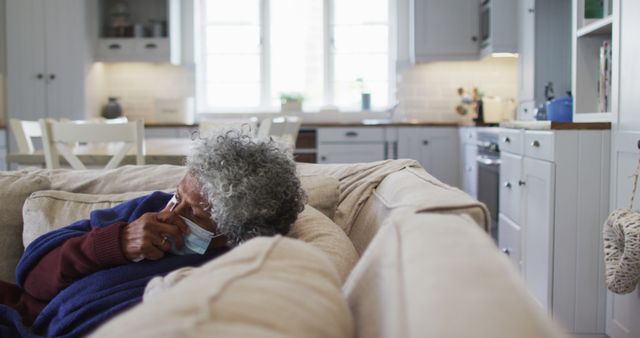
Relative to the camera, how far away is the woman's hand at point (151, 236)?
1438 millimetres

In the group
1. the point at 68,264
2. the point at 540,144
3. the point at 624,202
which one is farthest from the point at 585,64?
the point at 68,264

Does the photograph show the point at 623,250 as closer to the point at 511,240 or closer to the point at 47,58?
the point at 511,240

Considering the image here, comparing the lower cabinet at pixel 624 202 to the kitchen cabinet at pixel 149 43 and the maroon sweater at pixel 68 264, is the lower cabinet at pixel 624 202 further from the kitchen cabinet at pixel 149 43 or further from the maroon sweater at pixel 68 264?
the kitchen cabinet at pixel 149 43

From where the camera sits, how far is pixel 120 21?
21.5 feet

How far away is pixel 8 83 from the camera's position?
250 inches

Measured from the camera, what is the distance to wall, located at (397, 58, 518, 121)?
21.5ft

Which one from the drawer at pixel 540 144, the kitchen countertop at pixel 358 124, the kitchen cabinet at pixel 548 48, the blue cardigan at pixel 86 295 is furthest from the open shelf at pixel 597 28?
the kitchen countertop at pixel 358 124

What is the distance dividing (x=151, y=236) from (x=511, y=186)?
2665mm

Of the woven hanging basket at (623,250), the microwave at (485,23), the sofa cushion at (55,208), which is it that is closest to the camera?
the sofa cushion at (55,208)

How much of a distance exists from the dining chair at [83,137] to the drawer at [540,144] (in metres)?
1.71

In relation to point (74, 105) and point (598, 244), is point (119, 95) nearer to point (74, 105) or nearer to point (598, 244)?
point (74, 105)

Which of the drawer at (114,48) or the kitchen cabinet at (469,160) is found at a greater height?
the drawer at (114,48)

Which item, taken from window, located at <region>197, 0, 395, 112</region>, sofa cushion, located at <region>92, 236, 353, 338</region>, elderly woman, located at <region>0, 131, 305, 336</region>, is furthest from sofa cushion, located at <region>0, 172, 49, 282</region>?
window, located at <region>197, 0, 395, 112</region>

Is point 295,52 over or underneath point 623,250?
over
